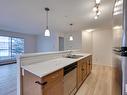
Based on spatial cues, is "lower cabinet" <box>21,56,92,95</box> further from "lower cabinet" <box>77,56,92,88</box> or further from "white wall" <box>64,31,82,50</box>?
"white wall" <box>64,31,82,50</box>

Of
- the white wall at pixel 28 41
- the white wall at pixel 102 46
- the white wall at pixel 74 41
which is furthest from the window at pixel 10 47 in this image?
the white wall at pixel 102 46

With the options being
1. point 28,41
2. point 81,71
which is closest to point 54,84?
point 81,71

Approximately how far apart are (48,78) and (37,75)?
0.62ft

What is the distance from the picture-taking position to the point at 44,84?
1581mm

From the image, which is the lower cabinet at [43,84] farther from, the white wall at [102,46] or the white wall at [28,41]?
the white wall at [28,41]

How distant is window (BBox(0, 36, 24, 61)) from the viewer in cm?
728

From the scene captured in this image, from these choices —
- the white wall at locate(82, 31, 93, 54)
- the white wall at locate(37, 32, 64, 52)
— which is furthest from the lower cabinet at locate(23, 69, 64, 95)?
the white wall at locate(37, 32, 64, 52)

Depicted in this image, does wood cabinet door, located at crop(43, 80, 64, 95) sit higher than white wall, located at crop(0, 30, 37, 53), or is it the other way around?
white wall, located at crop(0, 30, 37, 53)

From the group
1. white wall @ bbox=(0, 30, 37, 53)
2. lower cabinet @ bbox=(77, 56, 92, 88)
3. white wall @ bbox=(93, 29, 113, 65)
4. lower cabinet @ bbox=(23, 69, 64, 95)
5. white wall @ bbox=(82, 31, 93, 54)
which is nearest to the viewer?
lower cabinet @ bbox=(23, 69, 64, 95)

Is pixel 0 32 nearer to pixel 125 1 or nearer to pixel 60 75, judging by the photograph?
pixel 60 75

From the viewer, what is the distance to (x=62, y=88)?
2160mm

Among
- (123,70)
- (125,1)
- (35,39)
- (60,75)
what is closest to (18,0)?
(60,75)

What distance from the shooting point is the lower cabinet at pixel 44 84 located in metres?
1.57

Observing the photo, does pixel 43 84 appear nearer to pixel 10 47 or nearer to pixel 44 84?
pixel 44 84
